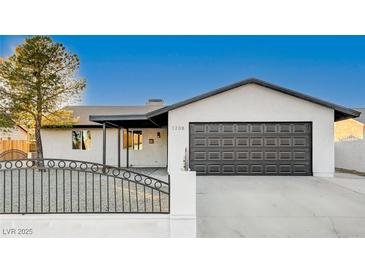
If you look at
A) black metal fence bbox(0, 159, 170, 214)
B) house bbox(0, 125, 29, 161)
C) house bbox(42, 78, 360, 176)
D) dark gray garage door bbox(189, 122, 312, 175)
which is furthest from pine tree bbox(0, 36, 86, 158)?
dark gray garage door bbox(189, 122, 312, 175)

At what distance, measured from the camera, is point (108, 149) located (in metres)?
13.4

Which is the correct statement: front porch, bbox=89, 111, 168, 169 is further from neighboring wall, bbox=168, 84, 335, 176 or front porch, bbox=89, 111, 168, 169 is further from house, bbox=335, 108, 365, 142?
house, bbox=335, 108, 365, 142

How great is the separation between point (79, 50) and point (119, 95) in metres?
5.73

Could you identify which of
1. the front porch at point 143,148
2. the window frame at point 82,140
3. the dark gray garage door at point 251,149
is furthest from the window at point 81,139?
the dark gray garage door at point 251,149

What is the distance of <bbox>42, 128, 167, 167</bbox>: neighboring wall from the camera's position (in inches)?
526

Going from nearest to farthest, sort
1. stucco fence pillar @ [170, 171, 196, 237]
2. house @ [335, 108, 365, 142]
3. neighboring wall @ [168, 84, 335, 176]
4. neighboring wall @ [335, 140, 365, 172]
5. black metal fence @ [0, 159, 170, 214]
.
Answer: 1. stucco fence pillar @ [170, 171, 196, 237]
2. black metal fence @ [0, 159, 170, 214]
3. neighboring wall @ [168, 84, 335, 176]
4. neighboring wall @ [335, 140, 365, 172]
5. house @ [335, 108, 365, 142]

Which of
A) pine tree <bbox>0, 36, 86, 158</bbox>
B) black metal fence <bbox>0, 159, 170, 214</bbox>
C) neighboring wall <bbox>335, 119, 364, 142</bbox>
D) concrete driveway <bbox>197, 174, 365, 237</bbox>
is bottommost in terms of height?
concrete driveway <bbox>197, 174, 365, 237</bbox>

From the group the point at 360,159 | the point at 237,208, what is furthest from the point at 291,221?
the point at 360,159

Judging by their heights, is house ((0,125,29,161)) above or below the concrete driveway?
above

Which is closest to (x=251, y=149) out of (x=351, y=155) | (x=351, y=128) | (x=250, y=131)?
(x=250, y=131)

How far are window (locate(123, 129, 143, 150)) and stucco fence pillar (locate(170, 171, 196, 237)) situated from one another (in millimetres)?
10121

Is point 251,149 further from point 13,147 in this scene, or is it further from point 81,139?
point 13,147

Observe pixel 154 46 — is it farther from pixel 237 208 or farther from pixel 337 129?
pixel 337 129
